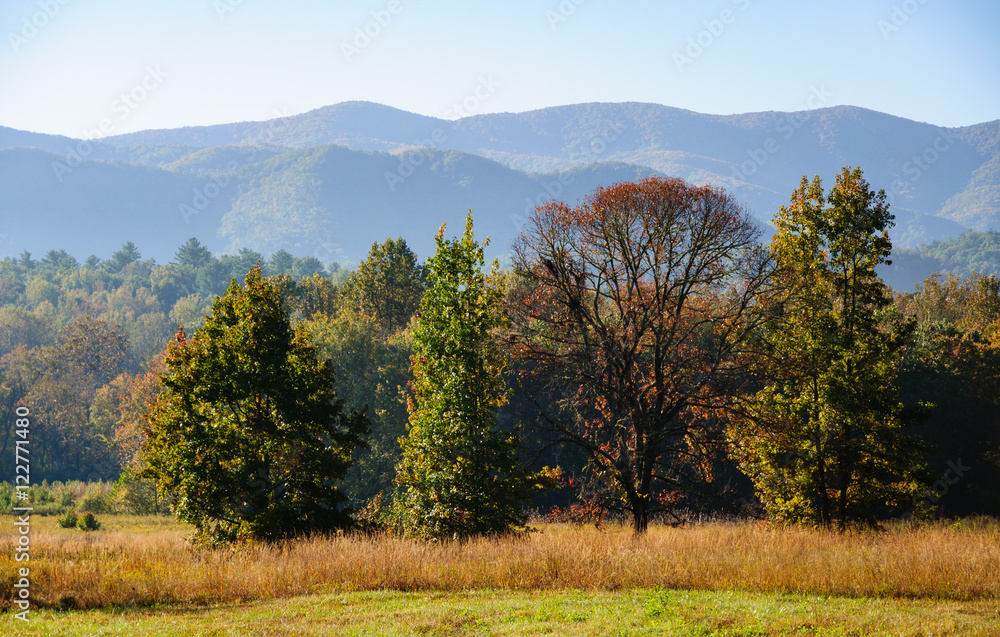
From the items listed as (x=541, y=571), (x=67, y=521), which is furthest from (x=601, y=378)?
(x=67, y=521)

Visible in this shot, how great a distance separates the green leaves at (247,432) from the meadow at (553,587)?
13.9ft

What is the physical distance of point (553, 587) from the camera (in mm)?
11773

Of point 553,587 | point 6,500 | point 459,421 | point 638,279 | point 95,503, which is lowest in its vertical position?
point 95,503

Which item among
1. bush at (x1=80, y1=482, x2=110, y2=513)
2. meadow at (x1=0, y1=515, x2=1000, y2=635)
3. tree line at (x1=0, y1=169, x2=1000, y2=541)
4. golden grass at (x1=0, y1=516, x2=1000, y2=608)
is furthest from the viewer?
bush at (x1=80, y1=482, x2=110, y2=513)

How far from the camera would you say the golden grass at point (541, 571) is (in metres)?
11.2

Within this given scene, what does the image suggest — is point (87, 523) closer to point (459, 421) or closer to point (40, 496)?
point (40, 496)

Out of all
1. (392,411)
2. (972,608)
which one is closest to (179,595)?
(972,608)

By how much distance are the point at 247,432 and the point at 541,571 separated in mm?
10127

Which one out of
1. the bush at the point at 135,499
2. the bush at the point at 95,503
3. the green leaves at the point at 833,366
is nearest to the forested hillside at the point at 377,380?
the green leaves at the point at 833,366

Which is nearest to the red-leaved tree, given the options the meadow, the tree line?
the tree line

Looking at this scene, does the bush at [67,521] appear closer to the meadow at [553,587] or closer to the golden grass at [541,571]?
the golden grass at [541,571]

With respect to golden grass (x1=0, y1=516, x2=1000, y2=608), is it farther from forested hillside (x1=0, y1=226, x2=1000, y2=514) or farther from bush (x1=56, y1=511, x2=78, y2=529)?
bush (x1=56, y1=511, x2=78, y2=529)

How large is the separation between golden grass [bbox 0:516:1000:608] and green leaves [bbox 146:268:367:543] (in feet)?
13.9

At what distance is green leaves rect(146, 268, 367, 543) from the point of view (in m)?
18.4
